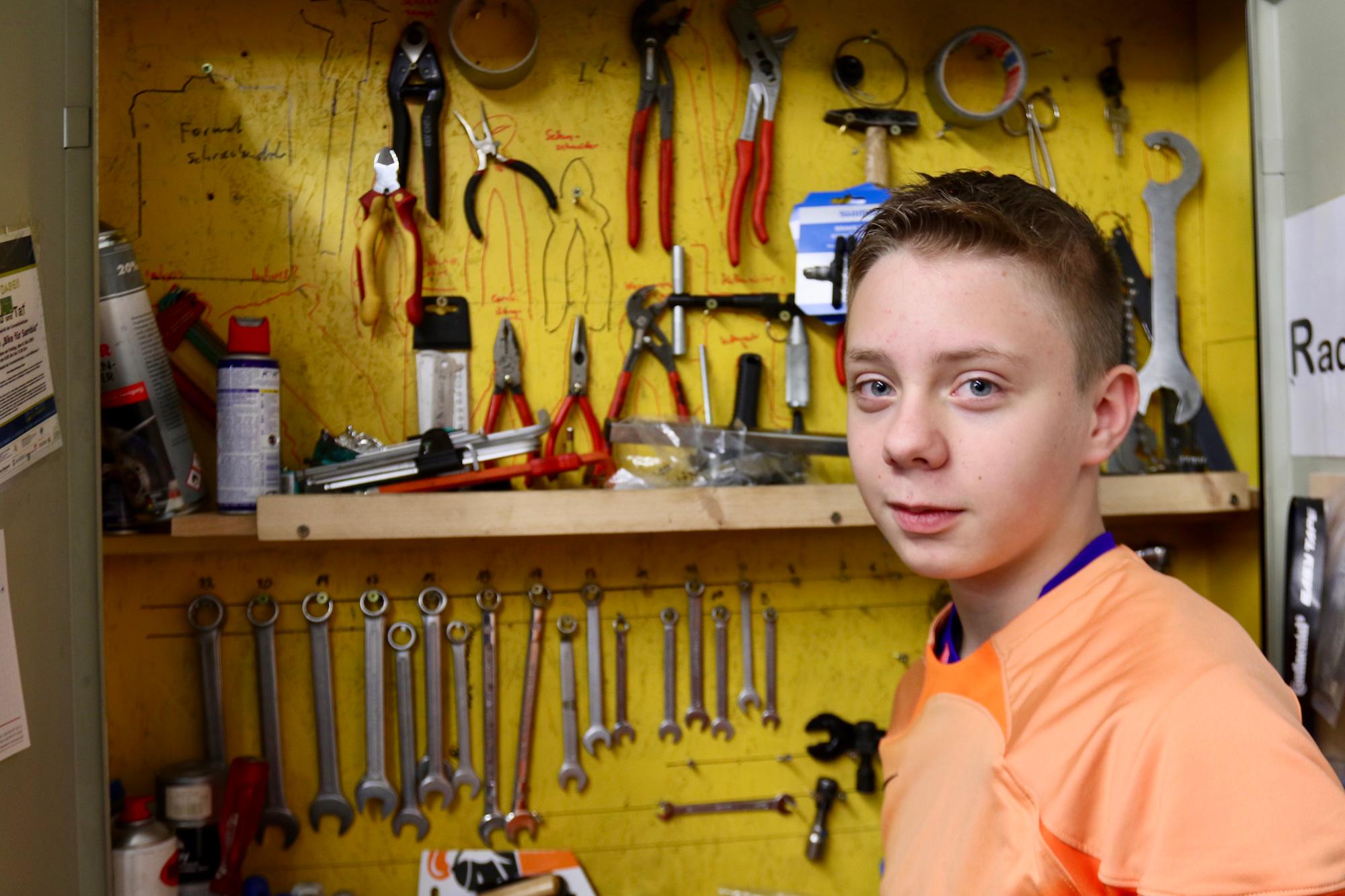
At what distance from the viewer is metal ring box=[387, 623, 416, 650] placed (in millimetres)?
1585

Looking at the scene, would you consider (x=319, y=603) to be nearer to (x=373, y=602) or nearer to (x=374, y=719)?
(x=373, y=602)

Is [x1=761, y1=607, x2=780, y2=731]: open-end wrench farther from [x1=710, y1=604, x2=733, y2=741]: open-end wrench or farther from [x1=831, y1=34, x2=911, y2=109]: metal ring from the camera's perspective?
[x1=831, y1=34, x2=911, y2=109]: metal ring

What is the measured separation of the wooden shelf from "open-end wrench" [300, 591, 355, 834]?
0.66 ft

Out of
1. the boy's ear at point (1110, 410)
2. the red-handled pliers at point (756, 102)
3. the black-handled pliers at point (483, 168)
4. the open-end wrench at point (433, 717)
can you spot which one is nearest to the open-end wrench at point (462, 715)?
the open-end wrench at point (433, 717)

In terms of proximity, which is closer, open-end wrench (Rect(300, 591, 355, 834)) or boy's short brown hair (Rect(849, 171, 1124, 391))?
boy's short brown hair (Rect(849, 171, 1124, 391))

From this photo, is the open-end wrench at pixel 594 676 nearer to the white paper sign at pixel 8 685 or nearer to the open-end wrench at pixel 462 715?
the open-end wrench at pixel 462 715

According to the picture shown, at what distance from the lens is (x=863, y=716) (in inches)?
67.8

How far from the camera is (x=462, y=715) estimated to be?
5.23ft

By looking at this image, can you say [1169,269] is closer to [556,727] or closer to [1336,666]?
[1336,666]

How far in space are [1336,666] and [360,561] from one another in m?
1.32

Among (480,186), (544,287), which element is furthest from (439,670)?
(480,186)

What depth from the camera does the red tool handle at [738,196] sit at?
1.61 meters

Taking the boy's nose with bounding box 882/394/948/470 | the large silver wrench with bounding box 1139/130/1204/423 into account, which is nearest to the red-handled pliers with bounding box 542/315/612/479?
the boy's nose with bounding box 882/394/948/470

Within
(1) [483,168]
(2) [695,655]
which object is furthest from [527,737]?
(1) [483,168]
